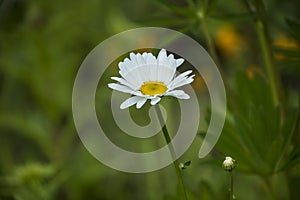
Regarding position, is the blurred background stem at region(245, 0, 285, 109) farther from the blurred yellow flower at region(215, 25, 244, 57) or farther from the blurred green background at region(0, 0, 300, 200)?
the blurred yellow flower at region(215, 25, 244, 57)

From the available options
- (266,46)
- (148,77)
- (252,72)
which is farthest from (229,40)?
(148,77)

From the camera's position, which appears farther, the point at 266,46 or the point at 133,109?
the point at 133,109

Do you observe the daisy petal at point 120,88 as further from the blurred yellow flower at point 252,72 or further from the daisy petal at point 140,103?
the blurred yellow flower at point 252,72

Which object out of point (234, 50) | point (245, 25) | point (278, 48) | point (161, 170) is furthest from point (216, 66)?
point (245, 25)

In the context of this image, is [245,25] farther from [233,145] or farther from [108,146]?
[233,145]

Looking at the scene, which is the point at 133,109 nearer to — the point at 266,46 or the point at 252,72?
the point at 252,72

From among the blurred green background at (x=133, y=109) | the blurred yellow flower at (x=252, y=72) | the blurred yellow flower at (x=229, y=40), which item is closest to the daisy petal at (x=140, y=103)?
the blurred green background at (x=133, y=109)
